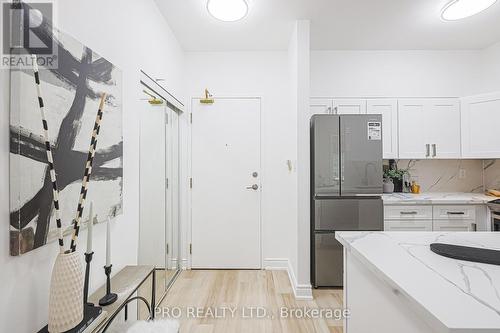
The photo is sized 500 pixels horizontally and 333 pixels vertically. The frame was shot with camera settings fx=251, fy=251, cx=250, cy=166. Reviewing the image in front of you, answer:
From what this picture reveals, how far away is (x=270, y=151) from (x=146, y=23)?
1884mm

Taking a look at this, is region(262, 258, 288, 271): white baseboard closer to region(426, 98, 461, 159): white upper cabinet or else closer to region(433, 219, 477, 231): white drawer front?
region(433, 219, 477, 231): white drawer front

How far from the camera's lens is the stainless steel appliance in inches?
105

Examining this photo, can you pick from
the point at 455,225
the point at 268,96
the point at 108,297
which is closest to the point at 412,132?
the point at 455,225

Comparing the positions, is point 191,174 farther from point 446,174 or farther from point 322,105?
point 446,174

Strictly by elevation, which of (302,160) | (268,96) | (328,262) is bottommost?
(328,262)

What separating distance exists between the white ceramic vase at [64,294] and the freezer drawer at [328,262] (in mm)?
2197

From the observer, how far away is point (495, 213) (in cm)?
270

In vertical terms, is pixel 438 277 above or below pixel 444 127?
below

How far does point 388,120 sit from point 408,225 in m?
1.28

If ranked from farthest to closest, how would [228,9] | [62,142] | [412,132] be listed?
[412,132] < [228,9] < [62,142]

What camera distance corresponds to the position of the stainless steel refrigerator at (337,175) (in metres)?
2.64

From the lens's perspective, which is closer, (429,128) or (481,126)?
(481,126)

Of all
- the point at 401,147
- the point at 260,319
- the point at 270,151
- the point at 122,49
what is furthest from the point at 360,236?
the point at 401,147

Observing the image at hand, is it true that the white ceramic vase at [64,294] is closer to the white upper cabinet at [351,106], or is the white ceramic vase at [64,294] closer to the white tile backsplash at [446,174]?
the white upper cabinet at [351,106]
